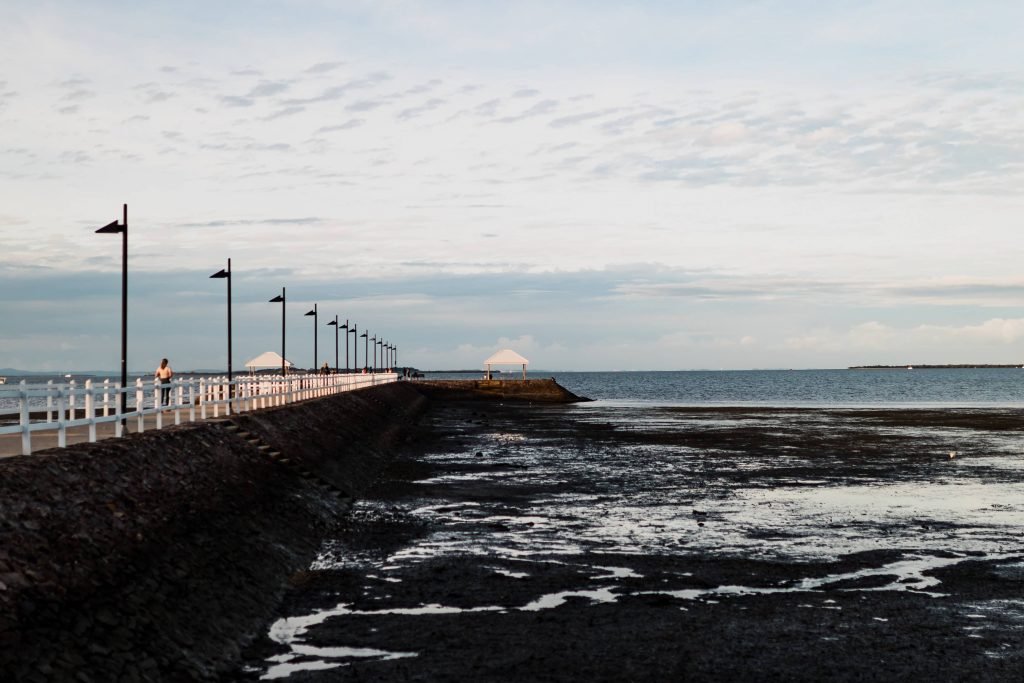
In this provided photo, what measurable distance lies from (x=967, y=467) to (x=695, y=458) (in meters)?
8.97

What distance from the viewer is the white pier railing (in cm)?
1797

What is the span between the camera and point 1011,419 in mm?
67125

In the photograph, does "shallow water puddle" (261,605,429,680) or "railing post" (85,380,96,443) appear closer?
"shallow water puddle" (261,605,429,680)

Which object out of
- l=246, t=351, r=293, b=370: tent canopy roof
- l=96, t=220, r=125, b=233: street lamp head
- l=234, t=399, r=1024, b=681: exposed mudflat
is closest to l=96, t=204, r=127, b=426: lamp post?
l=96, t=220, r=125, b=233: street lamp head

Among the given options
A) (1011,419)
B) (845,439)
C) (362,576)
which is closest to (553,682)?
(362,576)

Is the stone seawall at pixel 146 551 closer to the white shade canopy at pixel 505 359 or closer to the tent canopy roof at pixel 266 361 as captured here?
the tent canopy roof at pixel 266 361

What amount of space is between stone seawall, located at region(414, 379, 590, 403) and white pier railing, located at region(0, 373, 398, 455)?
44707mm

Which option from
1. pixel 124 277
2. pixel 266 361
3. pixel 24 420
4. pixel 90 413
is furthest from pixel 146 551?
pixel 266 361

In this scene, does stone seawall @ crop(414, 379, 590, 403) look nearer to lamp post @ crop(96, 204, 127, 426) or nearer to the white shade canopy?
the white shade canopy

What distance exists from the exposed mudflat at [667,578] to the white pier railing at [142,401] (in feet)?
15.8

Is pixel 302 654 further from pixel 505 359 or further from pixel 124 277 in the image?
pixel 505 359

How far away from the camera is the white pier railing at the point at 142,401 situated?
707 inches

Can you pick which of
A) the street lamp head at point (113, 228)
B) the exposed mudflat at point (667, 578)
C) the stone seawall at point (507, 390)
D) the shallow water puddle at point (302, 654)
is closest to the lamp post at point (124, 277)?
the street lamp head at point (113, 228)

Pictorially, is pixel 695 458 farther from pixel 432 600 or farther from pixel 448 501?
pixel 432 600
